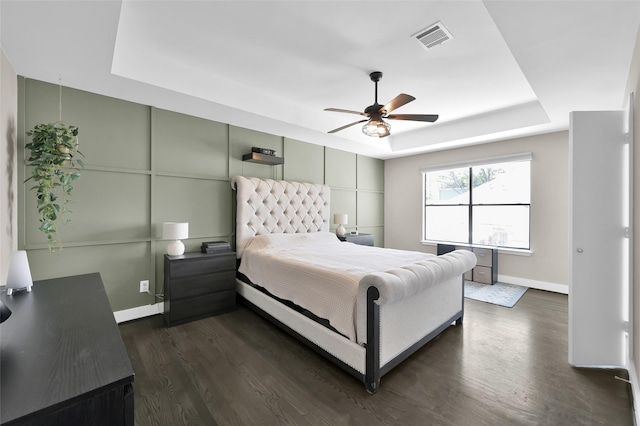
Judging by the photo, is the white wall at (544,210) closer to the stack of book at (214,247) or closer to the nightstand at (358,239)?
the nightstand at (358,239)

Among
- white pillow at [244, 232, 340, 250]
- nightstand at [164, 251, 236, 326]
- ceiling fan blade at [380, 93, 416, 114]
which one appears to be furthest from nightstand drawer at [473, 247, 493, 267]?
nightstand at [164, 251, 236, 326]

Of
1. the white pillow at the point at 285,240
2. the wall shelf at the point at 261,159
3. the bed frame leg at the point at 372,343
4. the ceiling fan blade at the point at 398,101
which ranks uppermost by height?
the ceiling fan blade at the point at 398,101

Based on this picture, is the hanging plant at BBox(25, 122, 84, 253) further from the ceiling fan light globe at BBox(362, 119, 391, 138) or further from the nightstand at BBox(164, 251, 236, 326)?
the ceiling fan light globe at BBox(362, 119, 391, 138)

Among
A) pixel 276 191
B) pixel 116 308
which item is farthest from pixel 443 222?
pixel 116 308

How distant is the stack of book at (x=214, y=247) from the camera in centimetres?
340

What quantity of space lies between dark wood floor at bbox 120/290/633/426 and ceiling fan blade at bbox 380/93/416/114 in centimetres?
230

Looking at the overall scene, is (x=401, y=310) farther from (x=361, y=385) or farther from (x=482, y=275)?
(x=482, y=275)

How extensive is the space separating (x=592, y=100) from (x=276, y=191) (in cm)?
385

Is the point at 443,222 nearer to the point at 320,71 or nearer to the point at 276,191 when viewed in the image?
the point at 276,191

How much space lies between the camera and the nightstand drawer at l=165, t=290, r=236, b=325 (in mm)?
3008

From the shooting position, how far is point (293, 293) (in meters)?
2.59

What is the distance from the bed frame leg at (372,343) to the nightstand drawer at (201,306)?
2.05 meters

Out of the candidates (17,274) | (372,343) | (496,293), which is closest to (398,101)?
(372,343)

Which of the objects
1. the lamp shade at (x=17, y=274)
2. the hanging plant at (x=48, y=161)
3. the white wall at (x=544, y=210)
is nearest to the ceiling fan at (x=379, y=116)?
the hanging plant at (x=48, y=161)
